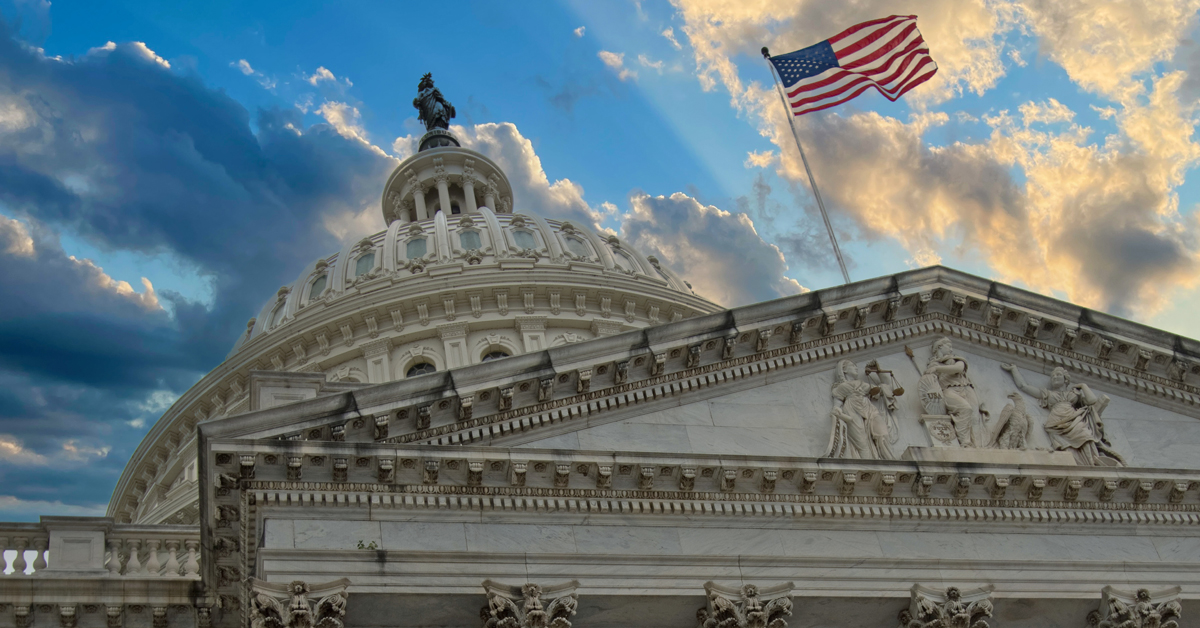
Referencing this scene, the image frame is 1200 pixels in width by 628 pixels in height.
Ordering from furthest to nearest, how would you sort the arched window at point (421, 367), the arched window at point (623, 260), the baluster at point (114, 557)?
the arched window at point (623, 260) < the arched window at point (421, 367) < the baluster at point (114, 557)

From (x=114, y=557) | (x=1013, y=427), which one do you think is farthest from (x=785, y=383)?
(x=114, y=557)

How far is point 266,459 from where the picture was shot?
64.2 ft

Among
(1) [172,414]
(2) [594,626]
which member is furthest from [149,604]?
(1) [172,414]

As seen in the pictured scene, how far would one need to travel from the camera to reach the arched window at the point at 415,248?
5568cm

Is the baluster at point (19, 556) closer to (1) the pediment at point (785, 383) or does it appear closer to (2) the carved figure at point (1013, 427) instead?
(1) the pediment at point (785, 383)

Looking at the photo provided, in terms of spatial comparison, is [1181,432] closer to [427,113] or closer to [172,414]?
[172,414]

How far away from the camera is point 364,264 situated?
56.7 meters

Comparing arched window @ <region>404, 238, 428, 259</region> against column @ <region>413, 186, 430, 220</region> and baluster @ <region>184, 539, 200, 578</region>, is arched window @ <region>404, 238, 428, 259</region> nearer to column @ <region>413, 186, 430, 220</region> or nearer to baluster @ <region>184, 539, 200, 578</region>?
column @ <region>413, 186, 430, 220</region>

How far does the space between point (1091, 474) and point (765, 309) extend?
661 centimetres

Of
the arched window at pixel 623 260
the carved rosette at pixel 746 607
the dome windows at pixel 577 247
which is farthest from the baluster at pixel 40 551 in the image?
the arched window at pixel 623 260

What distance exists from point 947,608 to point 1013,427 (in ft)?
16.4

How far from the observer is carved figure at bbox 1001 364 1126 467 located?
80.1ft

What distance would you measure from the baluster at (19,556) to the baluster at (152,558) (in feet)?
6.35

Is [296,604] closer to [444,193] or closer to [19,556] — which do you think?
[19,556]
